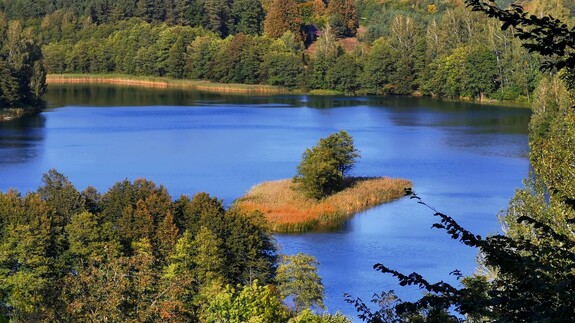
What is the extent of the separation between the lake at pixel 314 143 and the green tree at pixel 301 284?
187 cm

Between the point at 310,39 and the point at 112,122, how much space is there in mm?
48444

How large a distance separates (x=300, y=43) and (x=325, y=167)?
2561 inches

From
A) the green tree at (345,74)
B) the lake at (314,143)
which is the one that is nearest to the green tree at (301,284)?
the lake at (314,143)

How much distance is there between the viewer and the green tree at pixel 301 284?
18.8 meters

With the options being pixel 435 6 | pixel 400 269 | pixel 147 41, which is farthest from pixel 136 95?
pixel 400 269

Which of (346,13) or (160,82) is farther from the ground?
(346,13)

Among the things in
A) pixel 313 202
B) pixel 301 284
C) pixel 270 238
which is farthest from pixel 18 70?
pixel 301 284

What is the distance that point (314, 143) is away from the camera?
48156 mm

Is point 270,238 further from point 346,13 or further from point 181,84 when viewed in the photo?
point 346,13

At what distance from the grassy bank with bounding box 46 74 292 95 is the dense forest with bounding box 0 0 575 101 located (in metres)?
1.26

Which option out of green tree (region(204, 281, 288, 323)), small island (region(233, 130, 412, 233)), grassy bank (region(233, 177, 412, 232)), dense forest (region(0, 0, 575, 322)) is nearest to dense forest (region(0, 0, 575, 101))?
dense forest (region(0, 0, 575, 322))

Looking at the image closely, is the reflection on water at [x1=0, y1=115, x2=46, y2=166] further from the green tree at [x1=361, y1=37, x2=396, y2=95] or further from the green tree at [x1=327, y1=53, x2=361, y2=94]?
the green tree at [x1=361, y1=37, x2=396, y2=95]

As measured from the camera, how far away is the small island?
30.7 metres

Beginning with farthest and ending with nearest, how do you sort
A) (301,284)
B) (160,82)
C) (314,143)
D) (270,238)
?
(160,82)
(314,143)
(270,238)
(301,284)
